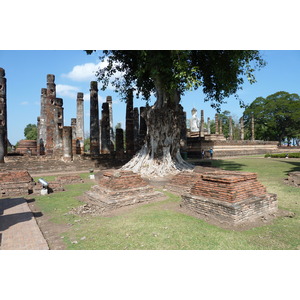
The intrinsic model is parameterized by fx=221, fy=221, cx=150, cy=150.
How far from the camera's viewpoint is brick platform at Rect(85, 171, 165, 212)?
260 inches

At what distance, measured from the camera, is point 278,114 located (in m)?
41.3

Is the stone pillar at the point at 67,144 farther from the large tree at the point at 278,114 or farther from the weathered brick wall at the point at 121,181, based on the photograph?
the large tree at the point at 278,114

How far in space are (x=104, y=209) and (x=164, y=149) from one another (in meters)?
6.89

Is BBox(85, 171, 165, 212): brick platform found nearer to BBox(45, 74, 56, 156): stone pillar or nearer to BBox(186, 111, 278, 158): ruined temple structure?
BBox(45, 74, 56, 156): stone pillar

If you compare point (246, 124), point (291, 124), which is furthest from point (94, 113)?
point (246, 124)

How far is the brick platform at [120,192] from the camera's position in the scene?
660 cm

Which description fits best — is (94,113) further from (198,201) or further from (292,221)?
(292,221)

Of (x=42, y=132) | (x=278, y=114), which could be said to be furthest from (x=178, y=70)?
(x=278, y=114)

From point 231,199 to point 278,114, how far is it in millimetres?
43364

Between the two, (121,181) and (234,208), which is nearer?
(234,208)

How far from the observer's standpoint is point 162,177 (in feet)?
37.3

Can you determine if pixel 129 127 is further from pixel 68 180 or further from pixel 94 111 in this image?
pixel 68 180

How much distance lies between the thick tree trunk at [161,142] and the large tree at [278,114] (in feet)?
120

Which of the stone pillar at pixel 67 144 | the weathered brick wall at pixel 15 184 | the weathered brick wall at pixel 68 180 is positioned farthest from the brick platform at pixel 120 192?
the stone pillar at pixel 67 144
